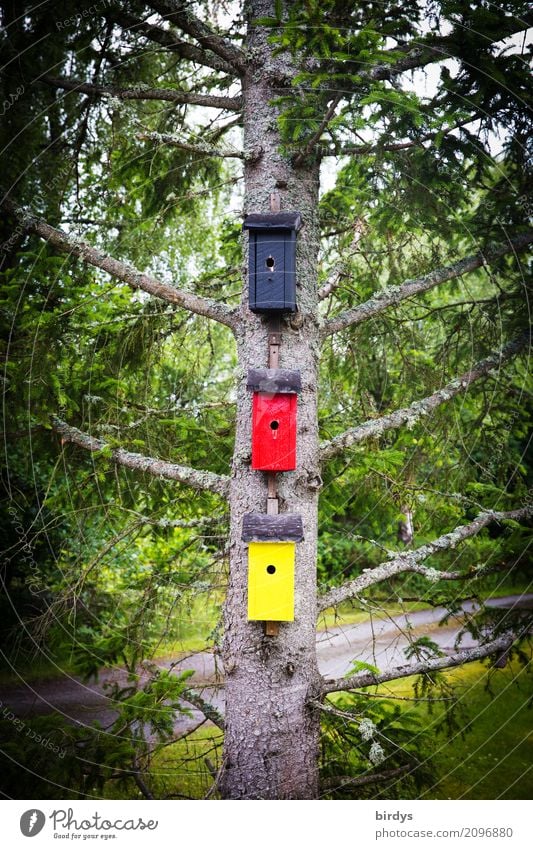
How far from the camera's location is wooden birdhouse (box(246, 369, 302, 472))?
2729 mm

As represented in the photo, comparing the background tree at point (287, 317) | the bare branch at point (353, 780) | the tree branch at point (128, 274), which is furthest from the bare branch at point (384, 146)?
the bare branch at point (353, 780)

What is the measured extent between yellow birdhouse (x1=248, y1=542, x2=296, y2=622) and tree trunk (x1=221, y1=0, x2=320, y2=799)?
0.12 m

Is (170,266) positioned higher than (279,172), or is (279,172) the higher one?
(170,266)

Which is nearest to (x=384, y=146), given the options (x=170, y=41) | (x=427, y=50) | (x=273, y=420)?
(x=427, y=50)

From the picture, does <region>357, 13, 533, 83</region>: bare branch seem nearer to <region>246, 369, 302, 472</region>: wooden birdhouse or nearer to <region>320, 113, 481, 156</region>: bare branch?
<region>320, 113, 481, 156</region>: bare branch

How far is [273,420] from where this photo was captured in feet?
9.00

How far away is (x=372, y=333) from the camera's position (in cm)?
397

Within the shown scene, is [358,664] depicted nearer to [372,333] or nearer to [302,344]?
[302,344]

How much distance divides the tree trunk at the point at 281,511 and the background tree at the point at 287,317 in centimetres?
1

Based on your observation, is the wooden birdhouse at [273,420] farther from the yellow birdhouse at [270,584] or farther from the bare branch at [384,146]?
the bare branch at [384,146]

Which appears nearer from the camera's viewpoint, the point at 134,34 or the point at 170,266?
the point at 134,34

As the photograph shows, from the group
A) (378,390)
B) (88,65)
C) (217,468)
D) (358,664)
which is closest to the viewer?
(358,664)

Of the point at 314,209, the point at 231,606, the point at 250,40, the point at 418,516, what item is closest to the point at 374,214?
the point at 314,209

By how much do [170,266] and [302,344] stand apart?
2407mm
